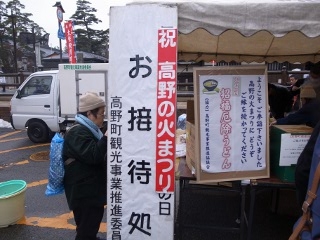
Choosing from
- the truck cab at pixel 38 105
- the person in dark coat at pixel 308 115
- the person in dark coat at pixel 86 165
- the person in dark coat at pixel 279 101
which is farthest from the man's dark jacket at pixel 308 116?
the truck cab at pixel 38 105

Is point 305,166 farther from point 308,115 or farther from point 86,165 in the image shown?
point 86,165

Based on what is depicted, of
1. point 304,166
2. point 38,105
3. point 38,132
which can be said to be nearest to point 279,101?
point 304,166

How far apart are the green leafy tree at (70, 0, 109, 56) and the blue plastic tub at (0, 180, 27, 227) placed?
27.9 m

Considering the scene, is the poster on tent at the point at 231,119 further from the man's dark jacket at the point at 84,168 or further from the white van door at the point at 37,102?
the white van door at the point at 37,102

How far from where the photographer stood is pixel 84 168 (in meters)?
2.57

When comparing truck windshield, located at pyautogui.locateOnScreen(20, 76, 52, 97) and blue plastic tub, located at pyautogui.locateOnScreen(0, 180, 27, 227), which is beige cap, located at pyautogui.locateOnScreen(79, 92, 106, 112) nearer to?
blue plastic tub, located at pyautogui.locateOnScreen(0, 180, 27, 227)

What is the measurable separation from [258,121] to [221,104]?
1.25 feet

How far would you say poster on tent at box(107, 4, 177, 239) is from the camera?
235 centimetres

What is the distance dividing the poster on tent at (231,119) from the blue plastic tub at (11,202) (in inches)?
98.8

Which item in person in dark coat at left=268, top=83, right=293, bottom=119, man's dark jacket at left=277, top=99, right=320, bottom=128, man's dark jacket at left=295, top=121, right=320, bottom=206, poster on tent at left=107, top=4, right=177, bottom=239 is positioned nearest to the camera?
man's dark jacket at left=295, top=121, right=320, bottom=206

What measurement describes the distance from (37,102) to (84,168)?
6156 millimetres

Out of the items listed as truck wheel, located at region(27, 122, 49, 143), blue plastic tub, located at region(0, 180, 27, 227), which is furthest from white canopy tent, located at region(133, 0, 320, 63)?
truck wheel, located at region(27, 122, 49, 143)

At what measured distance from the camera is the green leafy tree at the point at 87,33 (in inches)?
1181

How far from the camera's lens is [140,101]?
243cm
